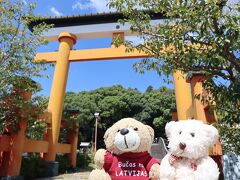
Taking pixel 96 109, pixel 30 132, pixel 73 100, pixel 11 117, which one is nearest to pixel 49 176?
pixel 30 132

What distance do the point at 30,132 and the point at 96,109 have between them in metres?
14.5

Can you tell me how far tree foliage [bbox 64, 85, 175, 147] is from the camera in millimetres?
20938

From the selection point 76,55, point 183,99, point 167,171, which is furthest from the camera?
point 76,55

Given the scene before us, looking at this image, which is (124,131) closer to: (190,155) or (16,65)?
(190,155)

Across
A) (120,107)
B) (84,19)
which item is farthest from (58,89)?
(120,107)

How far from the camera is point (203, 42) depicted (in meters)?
3.60

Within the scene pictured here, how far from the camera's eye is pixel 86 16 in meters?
10.0

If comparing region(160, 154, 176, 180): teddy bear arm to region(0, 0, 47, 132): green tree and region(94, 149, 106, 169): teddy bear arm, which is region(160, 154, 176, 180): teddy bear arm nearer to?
region(94, 149, 106, 169): teddy bear arm

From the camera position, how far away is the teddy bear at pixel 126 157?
2.88 m

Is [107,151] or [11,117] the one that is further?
[11,117]

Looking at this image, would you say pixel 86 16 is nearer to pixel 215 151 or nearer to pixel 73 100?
pixel 215 151

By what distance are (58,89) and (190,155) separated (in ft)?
24.5

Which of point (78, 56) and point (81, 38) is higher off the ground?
point (81, 38)

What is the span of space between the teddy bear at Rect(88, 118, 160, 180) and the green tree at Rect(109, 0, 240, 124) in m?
1.26
